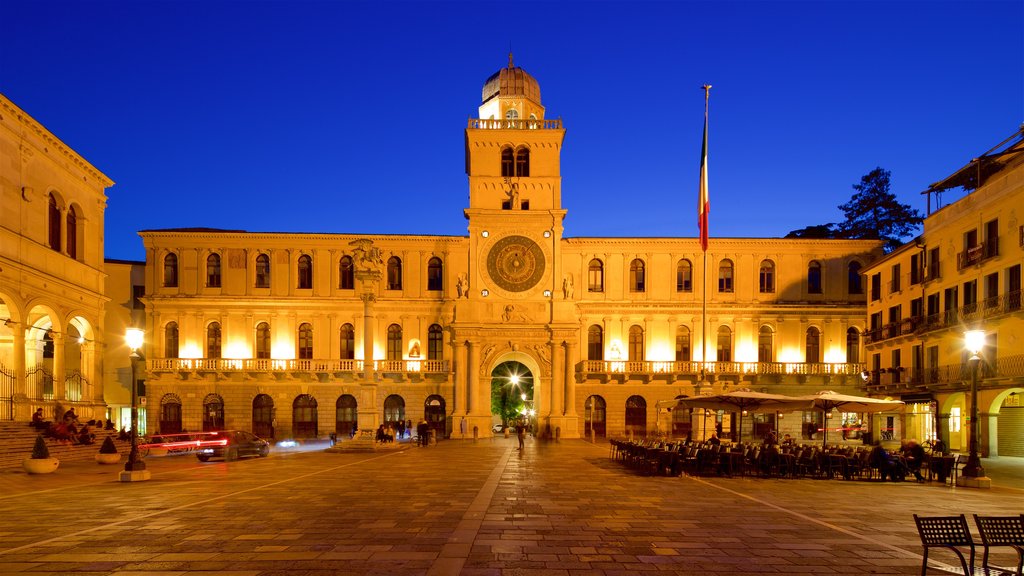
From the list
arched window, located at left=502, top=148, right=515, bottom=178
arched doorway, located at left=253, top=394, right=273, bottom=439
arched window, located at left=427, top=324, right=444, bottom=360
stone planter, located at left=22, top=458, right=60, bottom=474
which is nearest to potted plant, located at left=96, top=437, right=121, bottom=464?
stone planter, located at left=22, top=458, right=60, bottom=474

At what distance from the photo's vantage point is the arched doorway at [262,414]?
52.5 metres

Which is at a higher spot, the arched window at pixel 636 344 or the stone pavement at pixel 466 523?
the arched window at pixel 636 344

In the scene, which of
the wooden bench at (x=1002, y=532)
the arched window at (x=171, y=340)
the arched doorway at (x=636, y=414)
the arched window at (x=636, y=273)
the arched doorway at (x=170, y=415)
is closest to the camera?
the wooden bench at (x=1002, y=532)

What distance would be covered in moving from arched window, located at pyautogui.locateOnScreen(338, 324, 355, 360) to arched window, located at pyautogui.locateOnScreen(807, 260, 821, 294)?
3257cm

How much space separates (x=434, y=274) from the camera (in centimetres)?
5497

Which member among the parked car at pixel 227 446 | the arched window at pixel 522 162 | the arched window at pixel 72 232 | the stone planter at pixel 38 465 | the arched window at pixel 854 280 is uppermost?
the arched window at pixel 522 162

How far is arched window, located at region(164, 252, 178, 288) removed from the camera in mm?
53562

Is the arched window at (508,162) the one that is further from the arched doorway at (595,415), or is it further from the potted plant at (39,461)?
the potted plant at (39,461)

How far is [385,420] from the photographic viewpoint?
2087 inches

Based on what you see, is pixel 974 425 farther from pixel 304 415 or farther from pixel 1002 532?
pixel 304 415

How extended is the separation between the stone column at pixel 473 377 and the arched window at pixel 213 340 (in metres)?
18.3

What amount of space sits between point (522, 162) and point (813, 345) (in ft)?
79.6

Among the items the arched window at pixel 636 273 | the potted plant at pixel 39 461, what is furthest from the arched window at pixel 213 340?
the potted plant at pixel 39 461

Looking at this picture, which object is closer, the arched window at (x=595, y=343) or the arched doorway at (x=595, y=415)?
the arched doorway at (x=595, y=415)
